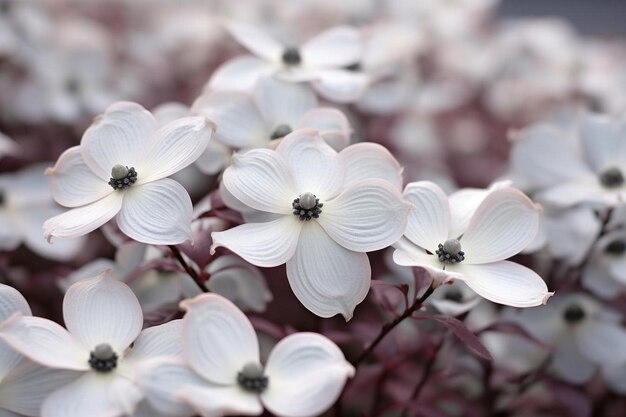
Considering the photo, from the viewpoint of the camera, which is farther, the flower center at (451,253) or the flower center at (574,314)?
the flower center at (574,314)

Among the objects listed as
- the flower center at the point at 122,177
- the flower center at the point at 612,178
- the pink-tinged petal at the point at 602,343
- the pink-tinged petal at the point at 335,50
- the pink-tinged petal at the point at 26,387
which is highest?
the pink-tinged petal at the point at 335,50

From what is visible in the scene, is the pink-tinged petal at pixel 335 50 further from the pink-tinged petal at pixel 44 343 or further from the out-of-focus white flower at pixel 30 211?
the pink-tinged petal at pixel 44 343

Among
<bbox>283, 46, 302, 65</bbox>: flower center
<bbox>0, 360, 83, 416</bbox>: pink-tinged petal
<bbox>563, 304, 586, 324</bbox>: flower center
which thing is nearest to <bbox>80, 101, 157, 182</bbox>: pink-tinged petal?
<bbox>0, 360, 83, 416</bbox>: pink-tinged petal

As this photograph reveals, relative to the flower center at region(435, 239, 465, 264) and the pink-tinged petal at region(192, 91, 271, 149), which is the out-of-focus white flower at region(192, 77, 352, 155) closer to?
the pink-tinged petal at region(192, 91, 271, 149)

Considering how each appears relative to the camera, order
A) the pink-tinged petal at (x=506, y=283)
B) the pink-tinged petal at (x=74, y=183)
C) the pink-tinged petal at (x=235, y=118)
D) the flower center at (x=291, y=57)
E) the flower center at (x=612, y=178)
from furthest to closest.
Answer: the flower center at (x=291, y=57)
the flower center at (x=612, y=178)
the pink-tinged petal at (x=235, y=118)
the pink-tinged petal at (x=74, y=183)
the pink-tinged petal at (x=506, y=283)

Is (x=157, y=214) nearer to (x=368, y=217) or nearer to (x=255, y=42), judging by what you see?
(x=368, y=217)

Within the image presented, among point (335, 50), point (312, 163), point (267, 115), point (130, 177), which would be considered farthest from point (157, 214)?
point (335, 50)

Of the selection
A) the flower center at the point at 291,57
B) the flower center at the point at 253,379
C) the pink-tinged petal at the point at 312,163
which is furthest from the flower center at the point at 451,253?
the flower center at the point at 291,57
